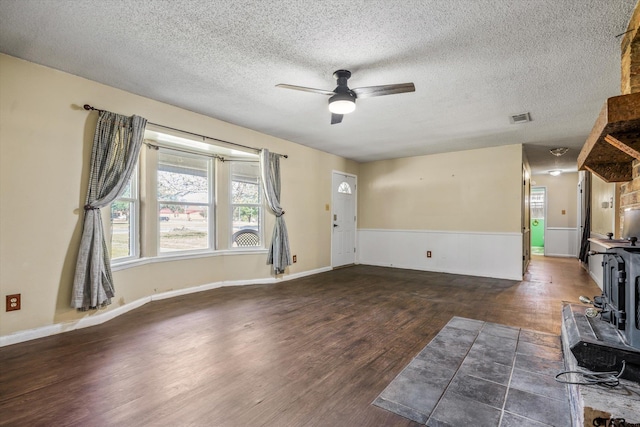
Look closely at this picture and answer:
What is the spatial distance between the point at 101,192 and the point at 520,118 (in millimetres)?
5069

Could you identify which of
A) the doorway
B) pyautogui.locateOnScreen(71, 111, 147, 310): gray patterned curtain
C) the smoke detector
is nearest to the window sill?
pyautogui.locateOnScreen(71, 111, 147, 310): gray patterned curtain

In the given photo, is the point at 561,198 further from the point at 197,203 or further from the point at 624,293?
the point at 197,203

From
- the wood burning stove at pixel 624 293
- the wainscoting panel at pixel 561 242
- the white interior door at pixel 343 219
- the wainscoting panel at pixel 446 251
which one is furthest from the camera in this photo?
the wainscoting panel at pixel 561 242

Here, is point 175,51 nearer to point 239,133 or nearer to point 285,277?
point 239,133

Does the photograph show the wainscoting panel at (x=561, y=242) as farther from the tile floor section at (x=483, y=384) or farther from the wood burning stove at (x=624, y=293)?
the wood burning stove at (x=624, y=293)

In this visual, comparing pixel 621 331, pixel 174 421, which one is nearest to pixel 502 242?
pixel 621 331

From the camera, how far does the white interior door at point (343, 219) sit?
6500 millimetres

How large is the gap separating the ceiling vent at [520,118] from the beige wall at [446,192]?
4.79ft

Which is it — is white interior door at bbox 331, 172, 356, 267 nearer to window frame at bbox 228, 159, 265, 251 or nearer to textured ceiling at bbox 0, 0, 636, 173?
window frame at bbox 228, 159, 265, 251

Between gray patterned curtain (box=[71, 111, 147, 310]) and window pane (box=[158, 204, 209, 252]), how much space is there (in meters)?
1.01

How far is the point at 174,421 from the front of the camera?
5.33 ft

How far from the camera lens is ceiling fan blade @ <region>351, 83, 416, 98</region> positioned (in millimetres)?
2533

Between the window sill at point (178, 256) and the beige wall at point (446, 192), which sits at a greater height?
the beige wall at point (446, 192)

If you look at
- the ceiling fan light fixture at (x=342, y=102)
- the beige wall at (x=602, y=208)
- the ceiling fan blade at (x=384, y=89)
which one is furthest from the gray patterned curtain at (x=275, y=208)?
the beige wall at (x=602, y=208)
